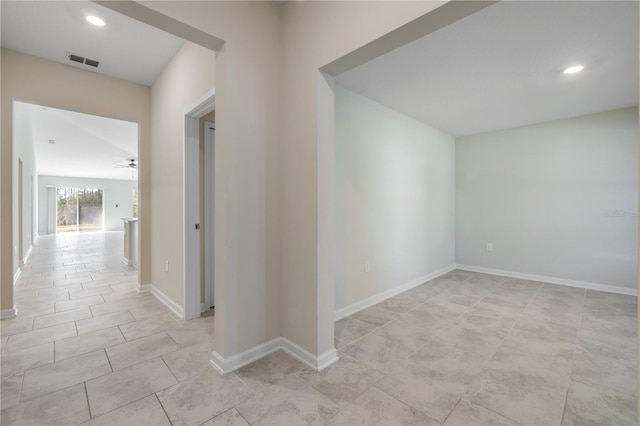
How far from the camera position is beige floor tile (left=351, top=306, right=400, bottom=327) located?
9.21 ft

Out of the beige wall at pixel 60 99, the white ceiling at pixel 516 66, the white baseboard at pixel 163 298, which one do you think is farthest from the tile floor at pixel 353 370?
the white ceiling at pixel 516 66

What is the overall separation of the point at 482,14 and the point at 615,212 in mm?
3782

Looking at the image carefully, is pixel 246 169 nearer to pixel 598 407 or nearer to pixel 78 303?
pixel 598 407

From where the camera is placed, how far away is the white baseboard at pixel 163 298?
2.89m

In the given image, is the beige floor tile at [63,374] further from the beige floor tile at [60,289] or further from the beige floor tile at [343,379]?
the beige floor tile at [60,289]

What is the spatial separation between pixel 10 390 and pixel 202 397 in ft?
4.00

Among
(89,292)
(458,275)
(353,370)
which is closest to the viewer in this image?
(353,370)

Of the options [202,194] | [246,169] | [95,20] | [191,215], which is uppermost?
[95,20]

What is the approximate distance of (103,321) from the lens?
2.71 meters

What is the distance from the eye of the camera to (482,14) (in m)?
1.90

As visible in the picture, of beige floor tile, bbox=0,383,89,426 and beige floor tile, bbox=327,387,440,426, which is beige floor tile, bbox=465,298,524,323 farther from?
beige floor tile, bbox=0,383,89,426

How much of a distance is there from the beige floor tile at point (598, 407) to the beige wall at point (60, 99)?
4.39m

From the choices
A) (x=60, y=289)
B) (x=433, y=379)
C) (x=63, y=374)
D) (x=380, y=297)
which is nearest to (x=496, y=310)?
(x=380, y=297)

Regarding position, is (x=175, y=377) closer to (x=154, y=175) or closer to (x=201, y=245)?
(x=201, y=245)
